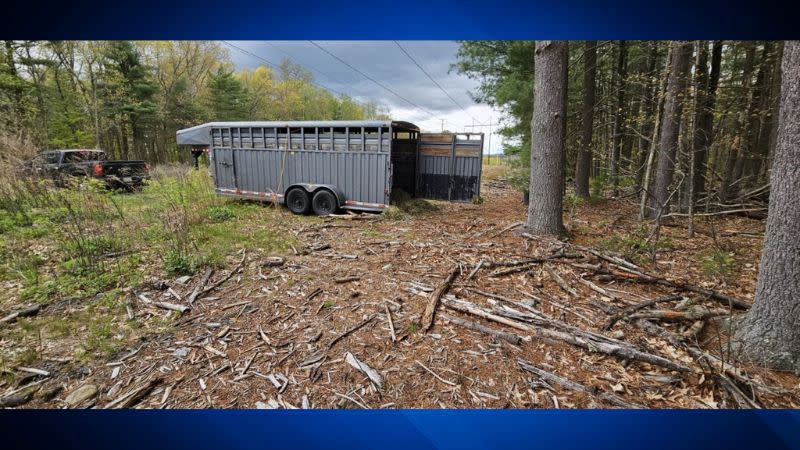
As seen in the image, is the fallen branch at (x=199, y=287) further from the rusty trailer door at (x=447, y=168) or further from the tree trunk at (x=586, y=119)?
the tree trunk at (x=586, y=119)

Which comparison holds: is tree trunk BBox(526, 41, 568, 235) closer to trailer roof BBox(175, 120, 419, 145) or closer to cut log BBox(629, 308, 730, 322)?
cut log BBox(629, 308, 730, 322)

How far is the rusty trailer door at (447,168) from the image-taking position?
9117mm

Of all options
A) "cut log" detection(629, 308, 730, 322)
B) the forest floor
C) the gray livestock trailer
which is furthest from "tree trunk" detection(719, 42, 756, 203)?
the gray livestock trailer

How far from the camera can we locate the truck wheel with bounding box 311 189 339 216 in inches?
320

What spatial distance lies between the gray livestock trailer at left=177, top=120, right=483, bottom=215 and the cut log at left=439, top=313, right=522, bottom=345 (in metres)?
4.87

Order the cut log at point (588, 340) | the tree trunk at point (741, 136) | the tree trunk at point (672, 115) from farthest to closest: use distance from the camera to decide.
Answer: the tree trunk at point (741, 136) < the tree trunk at point (672, 115) < the cut log at point (588, 340)

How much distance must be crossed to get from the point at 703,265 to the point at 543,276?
243 centimetres

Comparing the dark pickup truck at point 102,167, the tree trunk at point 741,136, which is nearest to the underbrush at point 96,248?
the dark pickup truck at point 102,167

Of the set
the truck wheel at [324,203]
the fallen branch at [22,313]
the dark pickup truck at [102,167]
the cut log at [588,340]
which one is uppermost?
the dark pickup truck at [102,167]

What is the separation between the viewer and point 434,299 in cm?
346

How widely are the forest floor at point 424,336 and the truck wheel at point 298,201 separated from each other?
3.36m
